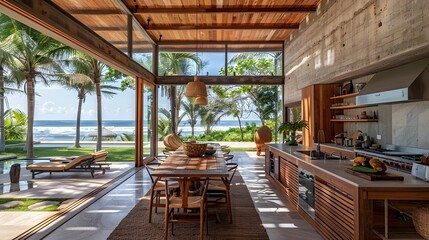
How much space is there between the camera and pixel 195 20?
800cm

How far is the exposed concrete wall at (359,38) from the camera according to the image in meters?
3.25

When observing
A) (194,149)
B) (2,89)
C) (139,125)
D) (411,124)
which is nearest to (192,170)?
(194,149)

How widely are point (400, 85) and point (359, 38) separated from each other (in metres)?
1.31

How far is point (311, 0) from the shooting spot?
255 inches

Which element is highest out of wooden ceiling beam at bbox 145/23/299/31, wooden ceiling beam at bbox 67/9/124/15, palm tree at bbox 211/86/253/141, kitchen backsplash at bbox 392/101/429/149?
wooden ceiling beam at bbox 145/23/299/31

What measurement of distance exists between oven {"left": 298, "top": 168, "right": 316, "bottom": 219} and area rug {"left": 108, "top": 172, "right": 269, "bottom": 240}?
65cm

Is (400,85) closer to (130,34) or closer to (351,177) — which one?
(351,177)

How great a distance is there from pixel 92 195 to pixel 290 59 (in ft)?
22.5

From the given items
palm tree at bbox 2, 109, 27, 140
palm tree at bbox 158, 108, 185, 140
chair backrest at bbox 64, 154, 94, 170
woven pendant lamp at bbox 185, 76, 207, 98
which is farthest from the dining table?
palm tree at bbox 2, 109, 27, 140

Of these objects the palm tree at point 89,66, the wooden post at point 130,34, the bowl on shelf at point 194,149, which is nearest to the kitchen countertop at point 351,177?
the bowl on shelf at point 194,149

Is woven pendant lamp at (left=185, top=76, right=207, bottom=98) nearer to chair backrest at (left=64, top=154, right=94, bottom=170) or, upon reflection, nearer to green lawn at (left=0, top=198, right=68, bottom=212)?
green lawn at (left=0, top=198, right=68, bottom=212)

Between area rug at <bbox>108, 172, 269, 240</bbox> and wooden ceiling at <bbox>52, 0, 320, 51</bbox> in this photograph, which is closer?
area rug at <bbox>108, 172, 269, 240</bbox>

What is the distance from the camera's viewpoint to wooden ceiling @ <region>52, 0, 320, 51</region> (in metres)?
5.82

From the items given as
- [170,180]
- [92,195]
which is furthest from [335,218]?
[92,195]
